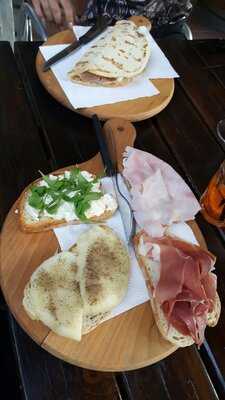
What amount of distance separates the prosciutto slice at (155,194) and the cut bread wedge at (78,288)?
11 cm

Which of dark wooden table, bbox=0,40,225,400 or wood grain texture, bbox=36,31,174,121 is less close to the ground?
wood grain texture, bbox=36,31,174,121

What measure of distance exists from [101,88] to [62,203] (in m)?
0.45

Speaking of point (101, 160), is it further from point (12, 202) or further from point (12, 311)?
point (12, 311)

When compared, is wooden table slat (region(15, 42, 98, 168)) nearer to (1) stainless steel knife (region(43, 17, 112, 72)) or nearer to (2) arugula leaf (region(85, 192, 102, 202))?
(1) stainless steel knife (region(43, 17, 112, 72))

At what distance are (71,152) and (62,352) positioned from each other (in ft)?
1.68

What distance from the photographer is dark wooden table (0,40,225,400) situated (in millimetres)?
760

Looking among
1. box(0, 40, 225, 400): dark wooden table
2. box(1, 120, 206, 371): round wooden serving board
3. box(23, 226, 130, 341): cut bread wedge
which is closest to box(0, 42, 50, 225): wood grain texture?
box(0, 40, 225, 400): dark wooden table

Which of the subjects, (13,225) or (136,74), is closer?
(13,225)

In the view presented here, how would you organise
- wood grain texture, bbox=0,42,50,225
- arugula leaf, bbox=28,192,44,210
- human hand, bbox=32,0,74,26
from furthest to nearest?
human hand, bbox=32,0,74,26, wood grain texture, bbox=0,42,50,225, arugula leaf, bbox=28,192,44,210

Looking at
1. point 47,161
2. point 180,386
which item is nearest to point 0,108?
point 47,161

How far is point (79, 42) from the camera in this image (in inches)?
52.1

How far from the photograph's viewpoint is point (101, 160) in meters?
1.05

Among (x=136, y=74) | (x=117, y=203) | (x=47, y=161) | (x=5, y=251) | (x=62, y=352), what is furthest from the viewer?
(x=136, y=74)

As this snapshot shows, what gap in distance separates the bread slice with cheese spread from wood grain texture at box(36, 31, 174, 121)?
0.28 m
